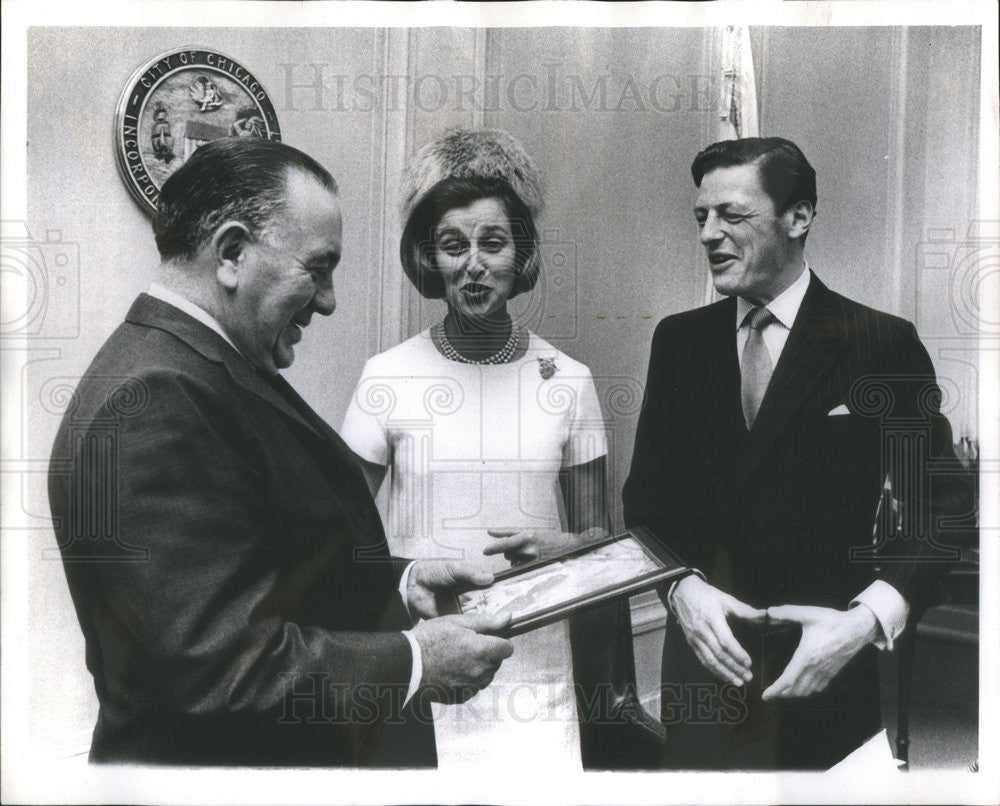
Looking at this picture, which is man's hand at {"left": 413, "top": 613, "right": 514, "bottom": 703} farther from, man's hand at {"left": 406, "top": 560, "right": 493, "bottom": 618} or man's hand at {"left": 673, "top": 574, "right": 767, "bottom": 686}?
man's hand at {"left": 673, "top": 574, "right": 767, "bottom": 686}

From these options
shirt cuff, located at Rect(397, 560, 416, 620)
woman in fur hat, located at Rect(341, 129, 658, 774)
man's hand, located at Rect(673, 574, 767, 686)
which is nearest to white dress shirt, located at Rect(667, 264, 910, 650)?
man's hand, located at Rect(673, 574, 767, 686)

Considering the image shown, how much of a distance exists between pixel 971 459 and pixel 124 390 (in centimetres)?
236

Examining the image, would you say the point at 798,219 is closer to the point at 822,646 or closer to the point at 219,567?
the point at 822,646

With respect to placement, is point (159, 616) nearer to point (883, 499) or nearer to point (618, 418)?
point (618, 418)

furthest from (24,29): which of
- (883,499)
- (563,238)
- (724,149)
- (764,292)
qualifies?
(883,499)

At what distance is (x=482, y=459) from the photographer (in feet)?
9.17

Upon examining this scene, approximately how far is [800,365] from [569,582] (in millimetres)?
881

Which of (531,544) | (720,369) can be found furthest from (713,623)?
(720,369)

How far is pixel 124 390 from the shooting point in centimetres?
268

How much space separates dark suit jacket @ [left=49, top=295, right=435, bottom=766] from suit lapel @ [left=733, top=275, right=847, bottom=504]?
1054mm

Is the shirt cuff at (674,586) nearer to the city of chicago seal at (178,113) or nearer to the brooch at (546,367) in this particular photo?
the brooch at (546,367)

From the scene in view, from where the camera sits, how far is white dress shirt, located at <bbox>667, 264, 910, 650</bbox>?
281 centimetres

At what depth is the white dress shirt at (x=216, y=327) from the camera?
2668mm

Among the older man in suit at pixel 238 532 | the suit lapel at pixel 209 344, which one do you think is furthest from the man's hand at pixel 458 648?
the suit lapel at pixel 209 344
